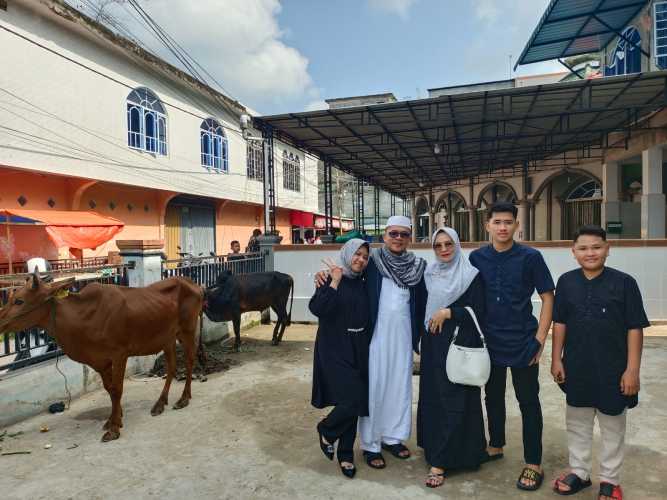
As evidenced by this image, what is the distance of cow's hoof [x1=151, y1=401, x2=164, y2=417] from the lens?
419cm

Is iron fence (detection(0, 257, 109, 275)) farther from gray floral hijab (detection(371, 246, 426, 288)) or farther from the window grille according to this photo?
the window grille

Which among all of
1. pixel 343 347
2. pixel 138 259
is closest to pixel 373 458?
pixel 343 347

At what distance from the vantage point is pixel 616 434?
2.61 metres

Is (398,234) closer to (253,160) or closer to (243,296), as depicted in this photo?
(243,296)

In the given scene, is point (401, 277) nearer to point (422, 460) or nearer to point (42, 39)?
point (422, 460)

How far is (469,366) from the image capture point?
2762 mm

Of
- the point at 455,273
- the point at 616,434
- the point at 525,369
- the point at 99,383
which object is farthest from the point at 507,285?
the point at 99,383

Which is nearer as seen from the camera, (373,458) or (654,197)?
(373,458)

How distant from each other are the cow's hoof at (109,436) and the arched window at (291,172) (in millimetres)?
19934

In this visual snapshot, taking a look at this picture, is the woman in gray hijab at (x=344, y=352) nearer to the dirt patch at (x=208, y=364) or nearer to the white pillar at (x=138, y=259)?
the dirt patch at (x=208, y=364)

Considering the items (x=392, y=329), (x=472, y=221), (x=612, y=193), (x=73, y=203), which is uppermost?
(x=612, y=193)

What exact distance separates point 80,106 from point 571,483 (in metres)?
12.7

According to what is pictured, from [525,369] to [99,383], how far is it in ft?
14.5

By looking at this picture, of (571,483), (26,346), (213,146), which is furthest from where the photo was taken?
(213,146)
